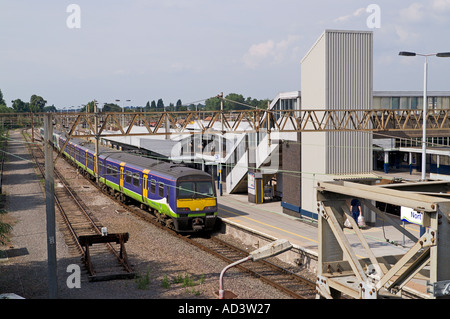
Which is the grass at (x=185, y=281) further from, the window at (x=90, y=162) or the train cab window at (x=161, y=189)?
the window at (x=90, y=162)

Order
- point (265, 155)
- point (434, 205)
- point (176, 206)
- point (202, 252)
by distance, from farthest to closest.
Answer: point (265, 155) → point (176, 206) → point (202, 252) → point (434, 205)

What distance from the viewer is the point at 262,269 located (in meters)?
14.7

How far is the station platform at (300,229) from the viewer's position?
15.7 meters

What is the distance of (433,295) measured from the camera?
4441mm

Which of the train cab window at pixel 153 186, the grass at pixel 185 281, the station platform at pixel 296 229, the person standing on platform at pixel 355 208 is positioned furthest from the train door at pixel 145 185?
the person standing on platform at pixel 355 208

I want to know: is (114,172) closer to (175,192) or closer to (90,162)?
(90,162)

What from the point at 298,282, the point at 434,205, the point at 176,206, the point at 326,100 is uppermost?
the point at 326,100

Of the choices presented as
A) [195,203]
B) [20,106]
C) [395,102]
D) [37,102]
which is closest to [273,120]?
[195,203]

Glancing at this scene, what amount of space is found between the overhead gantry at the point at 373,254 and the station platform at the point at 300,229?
6672mm

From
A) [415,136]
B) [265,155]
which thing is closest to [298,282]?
[265,155]

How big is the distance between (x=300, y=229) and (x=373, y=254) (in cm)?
1360

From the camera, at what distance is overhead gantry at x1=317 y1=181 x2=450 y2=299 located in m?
4.41
